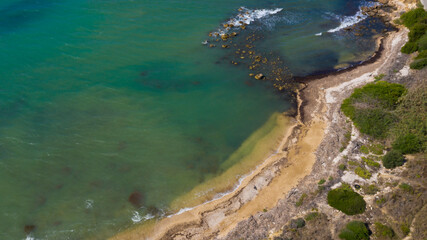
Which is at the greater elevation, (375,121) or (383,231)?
(375,121)

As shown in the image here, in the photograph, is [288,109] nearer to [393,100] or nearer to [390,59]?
[393,100]

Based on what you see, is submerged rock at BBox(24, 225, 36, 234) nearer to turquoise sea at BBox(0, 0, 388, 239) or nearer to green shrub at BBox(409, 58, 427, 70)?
turquoise sea at BBox(0, 0, 388, 239)

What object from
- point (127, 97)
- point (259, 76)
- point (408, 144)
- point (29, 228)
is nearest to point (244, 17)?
point (259, 76)

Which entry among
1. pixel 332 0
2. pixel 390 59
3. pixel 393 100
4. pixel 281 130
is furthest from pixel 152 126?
pixel 332 0

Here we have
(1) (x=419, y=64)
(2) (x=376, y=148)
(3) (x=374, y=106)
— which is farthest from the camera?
(1) (x=419, y=64)

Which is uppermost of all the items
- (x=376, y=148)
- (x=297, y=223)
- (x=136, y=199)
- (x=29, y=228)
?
(x=376, y=148)

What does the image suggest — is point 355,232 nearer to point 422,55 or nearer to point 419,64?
point 419,64

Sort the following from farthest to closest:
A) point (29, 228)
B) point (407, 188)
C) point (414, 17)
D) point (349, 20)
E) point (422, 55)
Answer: point (349, 20)
point (414, 17)
point (422, 55)
point (29, 228)
point (407, 188)

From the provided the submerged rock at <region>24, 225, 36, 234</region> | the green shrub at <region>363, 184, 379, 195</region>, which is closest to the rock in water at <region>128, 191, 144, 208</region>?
the submerged rock at <region>24, 225, 36, 234</region>
